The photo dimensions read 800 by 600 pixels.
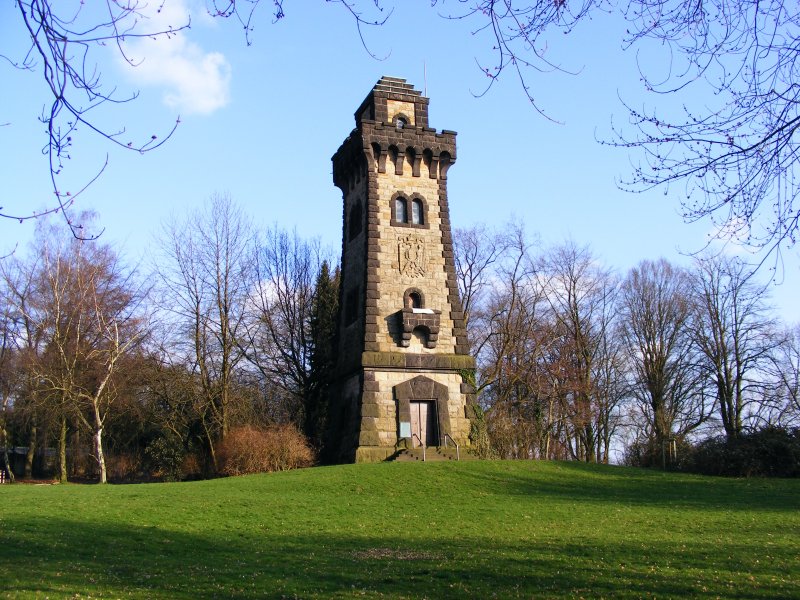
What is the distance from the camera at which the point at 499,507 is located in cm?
1880

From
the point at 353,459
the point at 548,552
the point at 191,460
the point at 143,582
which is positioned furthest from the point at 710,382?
the point at 143,582

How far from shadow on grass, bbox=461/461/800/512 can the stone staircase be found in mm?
2822

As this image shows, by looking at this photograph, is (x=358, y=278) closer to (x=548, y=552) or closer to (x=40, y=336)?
(x=40, y=336)

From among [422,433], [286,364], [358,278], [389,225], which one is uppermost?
[389,225]

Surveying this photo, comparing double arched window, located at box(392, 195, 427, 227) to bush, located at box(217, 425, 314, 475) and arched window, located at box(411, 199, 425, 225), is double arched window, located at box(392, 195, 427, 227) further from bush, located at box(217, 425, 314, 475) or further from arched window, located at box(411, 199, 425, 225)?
bush, located at box(217, 425, 314, 475)

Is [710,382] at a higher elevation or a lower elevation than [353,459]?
higher

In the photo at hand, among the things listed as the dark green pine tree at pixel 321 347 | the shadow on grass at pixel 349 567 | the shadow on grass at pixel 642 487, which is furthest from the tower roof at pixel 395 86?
the shadow on grass at pixel 349 567

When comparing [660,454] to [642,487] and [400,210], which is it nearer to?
[642,487]

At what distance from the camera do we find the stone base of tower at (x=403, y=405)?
27.9 m

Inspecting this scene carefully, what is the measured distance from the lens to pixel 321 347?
3947 centimetres

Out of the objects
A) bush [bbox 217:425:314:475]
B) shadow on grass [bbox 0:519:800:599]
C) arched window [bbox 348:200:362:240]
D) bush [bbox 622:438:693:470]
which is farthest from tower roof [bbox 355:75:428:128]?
shadow on grass [bbox 0:519:800:599]

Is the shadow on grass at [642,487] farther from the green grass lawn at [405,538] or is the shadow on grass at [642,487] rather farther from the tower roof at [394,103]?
the tower roof at [394,103]

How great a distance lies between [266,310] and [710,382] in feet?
78.0

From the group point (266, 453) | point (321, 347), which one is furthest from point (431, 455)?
point (321, 347)
